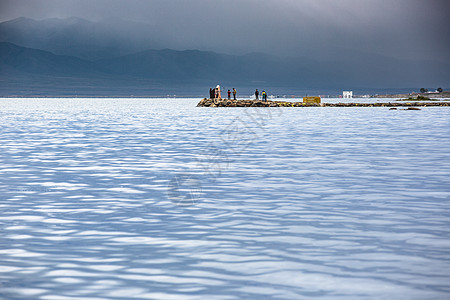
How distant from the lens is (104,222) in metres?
12.1

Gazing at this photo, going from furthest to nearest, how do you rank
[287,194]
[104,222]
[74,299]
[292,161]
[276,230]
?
[292,161]
[287,194]
[104,222]
[276,230]
[74,299]

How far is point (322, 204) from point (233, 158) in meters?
11.0

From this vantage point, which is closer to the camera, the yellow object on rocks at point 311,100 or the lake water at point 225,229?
the lake water at point 225,229

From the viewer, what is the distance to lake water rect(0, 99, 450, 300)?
8.09 meters

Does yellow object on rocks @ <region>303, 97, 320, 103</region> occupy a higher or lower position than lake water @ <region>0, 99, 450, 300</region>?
lower

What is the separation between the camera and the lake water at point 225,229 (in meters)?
8.09

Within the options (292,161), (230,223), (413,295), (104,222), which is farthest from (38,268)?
(292,161)

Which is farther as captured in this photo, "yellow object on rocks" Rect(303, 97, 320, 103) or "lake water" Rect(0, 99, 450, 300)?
"yellow object on rocks" Rect(303, 97, 320, 103)

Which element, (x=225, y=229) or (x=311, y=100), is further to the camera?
(x=311, y=100)

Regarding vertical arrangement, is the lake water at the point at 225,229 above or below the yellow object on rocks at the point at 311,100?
above

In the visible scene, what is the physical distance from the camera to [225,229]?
37.4ft

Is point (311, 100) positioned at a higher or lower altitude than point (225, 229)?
lower

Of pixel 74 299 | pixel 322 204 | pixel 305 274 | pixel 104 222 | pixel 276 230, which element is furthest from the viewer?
pixel 322 204

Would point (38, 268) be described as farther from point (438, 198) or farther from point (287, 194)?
point (438, 198)
